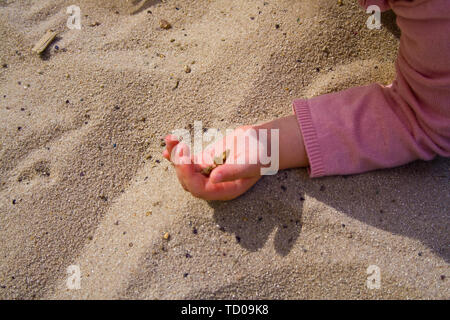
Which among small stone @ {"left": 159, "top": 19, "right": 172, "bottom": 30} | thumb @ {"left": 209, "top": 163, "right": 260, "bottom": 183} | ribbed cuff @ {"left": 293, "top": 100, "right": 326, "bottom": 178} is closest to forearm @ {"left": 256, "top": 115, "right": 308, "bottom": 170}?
ribbed cuff @ {"left": 293, "top": 100, "right": 326, "bottom": 178}

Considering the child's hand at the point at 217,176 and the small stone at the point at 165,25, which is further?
the small stone at the point at 165,25

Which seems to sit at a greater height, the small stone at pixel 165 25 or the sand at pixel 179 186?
the small stone at pixel 165 25

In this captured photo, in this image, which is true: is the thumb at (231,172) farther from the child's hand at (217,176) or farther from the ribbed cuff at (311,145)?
the ribbed cuff at (311,145)

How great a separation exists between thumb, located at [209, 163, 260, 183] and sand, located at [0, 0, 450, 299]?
0.31 ft

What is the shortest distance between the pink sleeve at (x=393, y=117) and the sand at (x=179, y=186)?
74mm

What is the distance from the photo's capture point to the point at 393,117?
1012mm

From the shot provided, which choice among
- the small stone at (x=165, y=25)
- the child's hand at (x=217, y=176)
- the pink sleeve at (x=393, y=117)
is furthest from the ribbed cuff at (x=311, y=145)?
the small stone at (x=165, y=25)

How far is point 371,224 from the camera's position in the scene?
0.97m

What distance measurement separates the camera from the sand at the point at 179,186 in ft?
3.01

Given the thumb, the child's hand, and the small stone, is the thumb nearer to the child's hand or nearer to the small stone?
the child's hand

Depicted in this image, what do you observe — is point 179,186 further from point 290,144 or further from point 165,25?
point 165,25

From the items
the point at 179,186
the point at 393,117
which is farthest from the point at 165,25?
the point at 393,117

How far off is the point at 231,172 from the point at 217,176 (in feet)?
0.14
